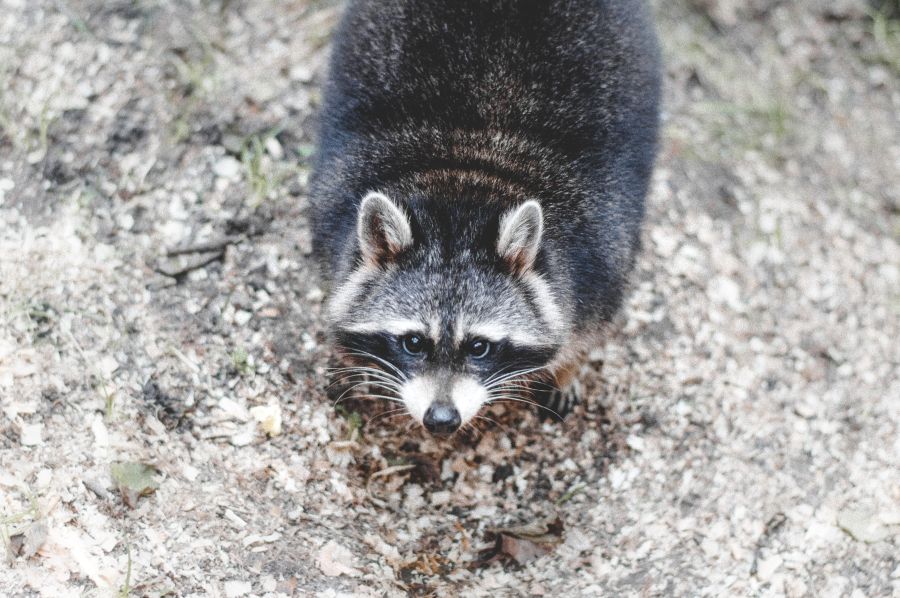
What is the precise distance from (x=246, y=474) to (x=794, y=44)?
14.5 feet

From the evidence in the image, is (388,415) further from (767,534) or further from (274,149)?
(767,534)

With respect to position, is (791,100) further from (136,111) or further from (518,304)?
(136,111)

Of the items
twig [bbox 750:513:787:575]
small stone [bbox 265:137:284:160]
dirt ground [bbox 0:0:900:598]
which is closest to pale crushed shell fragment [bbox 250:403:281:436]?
dirt ground [bbox 0:0:900:598]

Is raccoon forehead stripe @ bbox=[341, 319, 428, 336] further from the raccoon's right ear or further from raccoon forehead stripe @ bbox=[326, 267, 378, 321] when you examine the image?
the raccoon's right ear

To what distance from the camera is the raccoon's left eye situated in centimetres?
389

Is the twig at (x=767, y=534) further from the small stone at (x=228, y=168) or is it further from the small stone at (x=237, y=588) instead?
the small stone at (x=228, y=168)

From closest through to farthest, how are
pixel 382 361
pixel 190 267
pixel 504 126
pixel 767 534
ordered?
pixel 382 361, pixel 504 126, pixel 767 534, pixel 190 267

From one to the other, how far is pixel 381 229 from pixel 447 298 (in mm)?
377

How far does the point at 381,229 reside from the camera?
3.87m

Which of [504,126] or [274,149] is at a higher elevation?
[504,126]

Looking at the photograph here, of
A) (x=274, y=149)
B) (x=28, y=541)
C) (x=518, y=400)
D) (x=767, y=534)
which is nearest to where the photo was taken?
(x=28, y=541)

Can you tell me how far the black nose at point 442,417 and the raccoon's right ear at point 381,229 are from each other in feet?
2.04

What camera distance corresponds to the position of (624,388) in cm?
488

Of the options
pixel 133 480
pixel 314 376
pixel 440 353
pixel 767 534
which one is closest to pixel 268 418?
pixel 314 376
